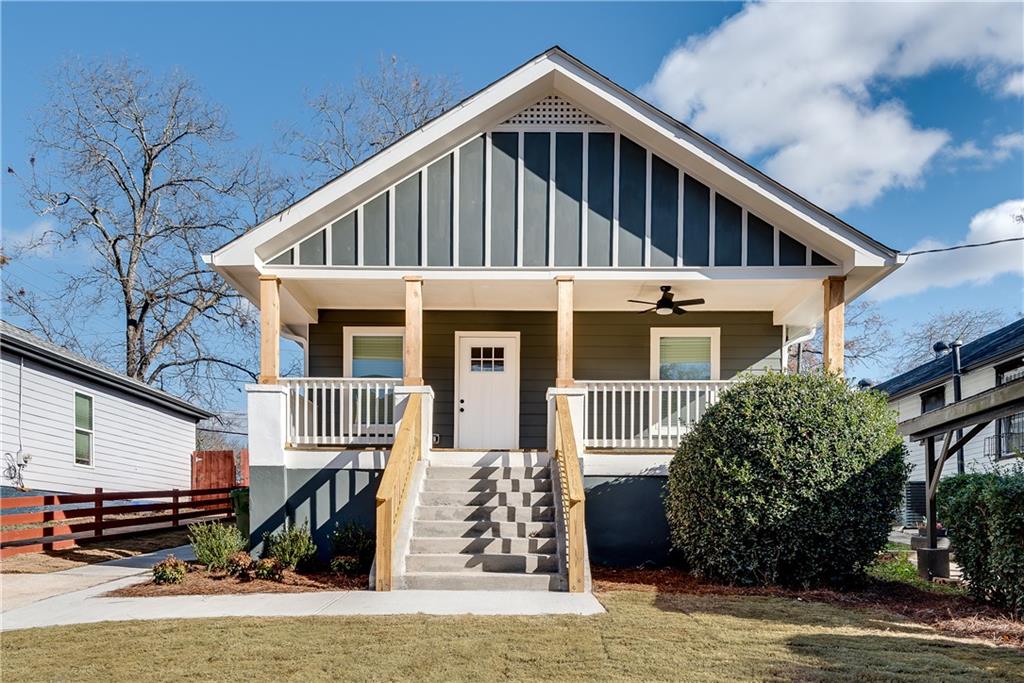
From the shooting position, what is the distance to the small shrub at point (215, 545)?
8586mm

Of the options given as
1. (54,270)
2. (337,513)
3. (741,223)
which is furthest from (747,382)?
(54,270)

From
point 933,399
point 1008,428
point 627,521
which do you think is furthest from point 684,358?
point 933,399

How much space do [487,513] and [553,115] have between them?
5239 millimetres

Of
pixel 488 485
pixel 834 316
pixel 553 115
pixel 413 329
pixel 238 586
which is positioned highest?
pixel 553 115

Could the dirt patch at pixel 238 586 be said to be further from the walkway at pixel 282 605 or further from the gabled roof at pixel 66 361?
the gabled roof at pixel 66 361

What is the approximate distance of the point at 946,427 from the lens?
26.5ft

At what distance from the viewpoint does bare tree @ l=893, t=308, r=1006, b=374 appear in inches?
1357

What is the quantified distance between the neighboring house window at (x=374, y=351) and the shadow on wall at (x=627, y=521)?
422 centimetres

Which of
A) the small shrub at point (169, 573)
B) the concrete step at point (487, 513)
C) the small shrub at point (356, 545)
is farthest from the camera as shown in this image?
the concrete step at point (487, 513)

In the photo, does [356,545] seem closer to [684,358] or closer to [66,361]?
[684,358]

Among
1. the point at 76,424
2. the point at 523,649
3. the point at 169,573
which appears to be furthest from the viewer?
the point at 76,424

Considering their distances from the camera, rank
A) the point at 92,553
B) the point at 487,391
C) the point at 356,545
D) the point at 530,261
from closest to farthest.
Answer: the point at 356,545 → the point at 530,261 → the point at 92,553 → the point at 487,391

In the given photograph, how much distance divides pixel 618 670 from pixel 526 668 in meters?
0.57

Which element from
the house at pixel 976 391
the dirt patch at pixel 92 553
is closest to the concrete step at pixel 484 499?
the dirt patch at pixel 92 553
